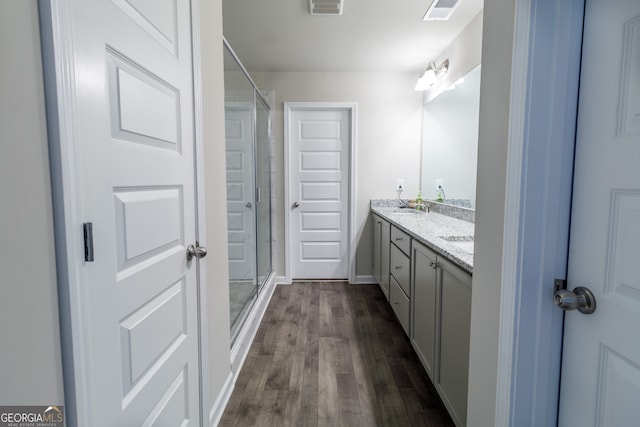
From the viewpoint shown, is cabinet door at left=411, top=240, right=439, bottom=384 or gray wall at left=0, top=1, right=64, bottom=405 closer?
gray wall at left=0, top=1, right=64, bottom=405

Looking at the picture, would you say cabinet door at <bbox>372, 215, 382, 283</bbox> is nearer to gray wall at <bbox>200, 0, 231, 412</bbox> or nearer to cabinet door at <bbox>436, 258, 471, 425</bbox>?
cabinet door at <bbox>436, 258, 471, 425</bbox>

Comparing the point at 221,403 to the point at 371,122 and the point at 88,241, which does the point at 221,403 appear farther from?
the point at 371,122

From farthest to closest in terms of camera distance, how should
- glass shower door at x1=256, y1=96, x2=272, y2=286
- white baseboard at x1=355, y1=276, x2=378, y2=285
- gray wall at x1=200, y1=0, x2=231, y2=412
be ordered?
1. white baseboard at x1=355, y1=276, x2=378, y2=285
2. glass shower door at x1=256, y1=96, x2=272, y2=286
3. gray wall at x1=200, y1=0, x2=231, y2=412

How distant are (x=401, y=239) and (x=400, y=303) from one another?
0.52 m

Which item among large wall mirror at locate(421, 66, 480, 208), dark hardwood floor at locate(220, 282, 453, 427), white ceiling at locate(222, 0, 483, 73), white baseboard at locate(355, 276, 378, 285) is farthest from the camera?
white baseboard at locate(355, 276, 378, 285)

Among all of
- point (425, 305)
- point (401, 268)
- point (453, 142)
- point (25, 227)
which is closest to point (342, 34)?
point (453, 142)

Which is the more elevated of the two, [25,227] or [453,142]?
[453,142]

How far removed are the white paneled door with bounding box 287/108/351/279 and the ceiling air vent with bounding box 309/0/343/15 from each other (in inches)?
50.8

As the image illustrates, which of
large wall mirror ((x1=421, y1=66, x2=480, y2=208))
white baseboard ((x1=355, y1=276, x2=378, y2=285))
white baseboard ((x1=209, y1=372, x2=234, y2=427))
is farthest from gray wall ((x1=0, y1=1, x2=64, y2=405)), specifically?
white baseboard ((x1=355, y1=276, x2=378, y2=285))

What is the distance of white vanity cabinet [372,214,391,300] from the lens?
278cm

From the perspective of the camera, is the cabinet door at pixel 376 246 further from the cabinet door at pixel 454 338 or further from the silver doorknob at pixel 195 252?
the silver doorknob at pixel 195 252

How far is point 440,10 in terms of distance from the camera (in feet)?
6.99

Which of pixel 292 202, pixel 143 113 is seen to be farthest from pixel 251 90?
pixel 143 113

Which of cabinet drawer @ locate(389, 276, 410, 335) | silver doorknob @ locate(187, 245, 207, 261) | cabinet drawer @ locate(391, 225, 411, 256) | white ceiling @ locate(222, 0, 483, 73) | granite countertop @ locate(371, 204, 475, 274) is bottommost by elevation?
cabinet drawer @ locate(389, 276, 410, 335)
